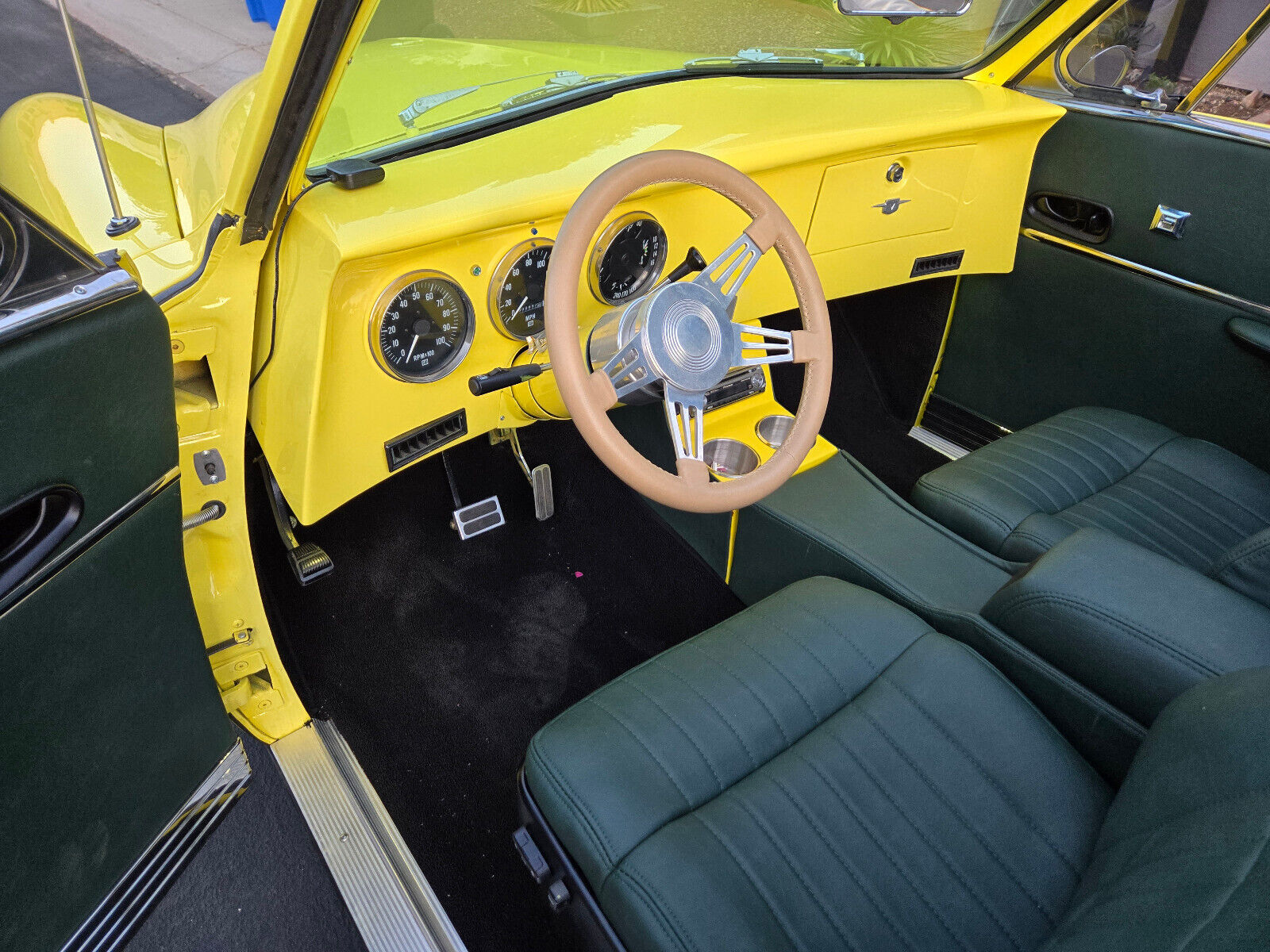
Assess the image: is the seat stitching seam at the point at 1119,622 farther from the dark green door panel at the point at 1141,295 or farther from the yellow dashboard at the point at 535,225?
the dark green door panel at the point at 1141,295

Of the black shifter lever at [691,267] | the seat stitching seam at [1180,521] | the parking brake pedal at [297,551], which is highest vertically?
the black shifter lever at [691,267]

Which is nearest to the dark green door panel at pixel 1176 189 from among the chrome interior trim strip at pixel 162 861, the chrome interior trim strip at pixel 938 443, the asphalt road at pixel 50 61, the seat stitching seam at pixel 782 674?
the chrome interior trim strip at pixel 938 443

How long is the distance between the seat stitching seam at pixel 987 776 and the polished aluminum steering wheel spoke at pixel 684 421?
0.47 metres

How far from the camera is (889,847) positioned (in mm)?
1123

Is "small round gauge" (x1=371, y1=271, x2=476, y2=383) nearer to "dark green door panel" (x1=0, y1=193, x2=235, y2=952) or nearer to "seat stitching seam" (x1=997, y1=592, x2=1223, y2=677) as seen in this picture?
"dark green door panel" (x1=0, y1=193, x2=235, y2=952)

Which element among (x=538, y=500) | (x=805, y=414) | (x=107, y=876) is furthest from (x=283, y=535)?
(x=805, y=414)

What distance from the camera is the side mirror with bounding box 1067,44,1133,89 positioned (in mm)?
2150

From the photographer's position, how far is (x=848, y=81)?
213 cm

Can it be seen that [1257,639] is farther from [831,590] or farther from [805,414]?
[805,414]

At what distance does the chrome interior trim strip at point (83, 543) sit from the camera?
91cm

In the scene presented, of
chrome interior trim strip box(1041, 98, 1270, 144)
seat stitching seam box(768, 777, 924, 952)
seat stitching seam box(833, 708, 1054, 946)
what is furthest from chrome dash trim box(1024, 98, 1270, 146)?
seat stitching seam box(768, 777, 924, 952)

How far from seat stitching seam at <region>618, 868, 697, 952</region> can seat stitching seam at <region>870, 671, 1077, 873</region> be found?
427mm

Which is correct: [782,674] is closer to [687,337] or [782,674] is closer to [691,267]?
[687,337]

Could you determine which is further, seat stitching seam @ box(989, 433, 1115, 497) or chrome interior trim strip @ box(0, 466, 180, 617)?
seat stitching seam @ box(989, 433, 1115, 497)
